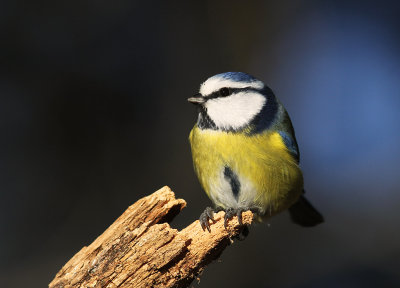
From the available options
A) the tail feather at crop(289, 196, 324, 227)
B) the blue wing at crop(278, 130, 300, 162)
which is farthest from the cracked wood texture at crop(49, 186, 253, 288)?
the tail feather at crop(289, 196, 324, 227)

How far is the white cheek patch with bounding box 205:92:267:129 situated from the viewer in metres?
2.31

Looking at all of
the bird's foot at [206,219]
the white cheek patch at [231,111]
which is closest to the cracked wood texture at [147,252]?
the bird's foot at [206,219]

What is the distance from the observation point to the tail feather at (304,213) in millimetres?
3015

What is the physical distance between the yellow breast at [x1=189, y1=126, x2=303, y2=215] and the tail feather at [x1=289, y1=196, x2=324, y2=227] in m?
0.63

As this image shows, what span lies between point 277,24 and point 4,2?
2.43 metres

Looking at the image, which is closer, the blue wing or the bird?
the bird

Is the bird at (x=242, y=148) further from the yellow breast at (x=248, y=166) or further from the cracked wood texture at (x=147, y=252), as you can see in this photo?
the cracked wood texture at (x=147, y=252)

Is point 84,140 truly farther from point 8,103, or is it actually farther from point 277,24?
point 277,24

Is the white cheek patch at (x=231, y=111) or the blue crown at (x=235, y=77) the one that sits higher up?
the blue crown at (x=235, y=77)

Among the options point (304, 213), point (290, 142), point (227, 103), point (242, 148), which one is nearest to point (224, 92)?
point (227, 103)

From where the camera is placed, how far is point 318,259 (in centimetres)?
390

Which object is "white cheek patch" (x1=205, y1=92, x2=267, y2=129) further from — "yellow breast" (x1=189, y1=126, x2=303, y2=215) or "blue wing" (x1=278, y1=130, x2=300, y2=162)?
"blue wing" (x1=278, y1=130, x2=300, y2=162)

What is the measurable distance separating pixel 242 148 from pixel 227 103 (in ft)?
0.82

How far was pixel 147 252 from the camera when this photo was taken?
66.6 inches
